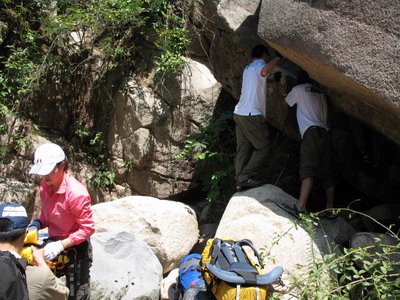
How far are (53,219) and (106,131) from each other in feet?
15.9

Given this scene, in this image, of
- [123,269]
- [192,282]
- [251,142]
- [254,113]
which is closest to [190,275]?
[192,282]

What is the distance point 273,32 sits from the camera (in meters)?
4.40

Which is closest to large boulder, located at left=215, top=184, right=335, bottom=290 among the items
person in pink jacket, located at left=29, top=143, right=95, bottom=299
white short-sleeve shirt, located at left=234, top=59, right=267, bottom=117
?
white short-sleeve shirt, located at left=234, top=59, right=267, bottom=117

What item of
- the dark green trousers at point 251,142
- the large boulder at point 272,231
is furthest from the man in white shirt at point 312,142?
the dark green trousers at point 251,142

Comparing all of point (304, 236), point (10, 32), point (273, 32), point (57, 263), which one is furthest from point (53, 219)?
point (10, 32)

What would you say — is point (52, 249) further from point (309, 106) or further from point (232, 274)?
point (309, 106)

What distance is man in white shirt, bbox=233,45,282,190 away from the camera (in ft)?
17.2

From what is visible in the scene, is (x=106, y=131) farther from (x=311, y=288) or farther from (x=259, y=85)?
(x=311, y=288)

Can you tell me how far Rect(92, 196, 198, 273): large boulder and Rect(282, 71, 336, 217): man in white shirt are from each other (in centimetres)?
139

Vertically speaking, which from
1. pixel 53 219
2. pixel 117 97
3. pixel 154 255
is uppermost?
pixel 117 97

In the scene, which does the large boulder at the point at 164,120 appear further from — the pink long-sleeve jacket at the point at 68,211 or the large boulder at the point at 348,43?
the pink long-sleeve jacket at the point at 68,211

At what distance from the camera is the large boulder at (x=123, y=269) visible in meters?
4.23

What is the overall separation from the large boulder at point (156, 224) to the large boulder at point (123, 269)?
379 mm

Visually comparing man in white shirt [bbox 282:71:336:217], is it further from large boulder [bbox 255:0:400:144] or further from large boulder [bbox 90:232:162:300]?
large boulder [bbox 90:232:162:300]
